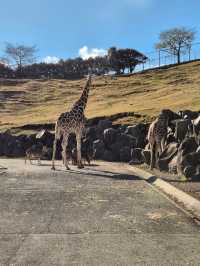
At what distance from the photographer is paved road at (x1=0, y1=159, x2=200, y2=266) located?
332 inches

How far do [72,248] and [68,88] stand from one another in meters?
76.4

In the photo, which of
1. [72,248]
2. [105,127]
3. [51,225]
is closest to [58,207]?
[51,225]

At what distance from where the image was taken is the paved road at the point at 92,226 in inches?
332

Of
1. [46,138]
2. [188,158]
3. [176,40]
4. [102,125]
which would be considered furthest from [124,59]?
[188,158]

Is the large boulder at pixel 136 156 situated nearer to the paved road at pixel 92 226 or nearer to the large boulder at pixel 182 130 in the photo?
the large boulder at pixel 182 130

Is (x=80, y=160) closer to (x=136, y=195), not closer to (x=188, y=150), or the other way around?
(x=188, y=150)

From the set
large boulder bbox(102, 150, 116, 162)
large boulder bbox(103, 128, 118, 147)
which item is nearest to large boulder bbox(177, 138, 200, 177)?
large boulder bbox(102, 150, 116, 162)

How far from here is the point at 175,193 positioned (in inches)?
582

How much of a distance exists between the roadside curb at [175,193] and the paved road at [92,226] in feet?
1.07

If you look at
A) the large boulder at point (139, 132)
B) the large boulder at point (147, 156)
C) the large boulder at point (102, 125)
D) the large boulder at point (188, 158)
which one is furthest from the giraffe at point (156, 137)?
the large boulder at point (102, 125)

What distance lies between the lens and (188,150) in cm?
1938

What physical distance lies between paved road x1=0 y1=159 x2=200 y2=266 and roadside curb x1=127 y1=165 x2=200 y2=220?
33 centimetres

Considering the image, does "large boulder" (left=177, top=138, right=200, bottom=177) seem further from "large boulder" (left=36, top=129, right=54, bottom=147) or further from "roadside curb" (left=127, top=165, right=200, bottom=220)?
"large boulder" (left=36, top=129, right=54, bottom=147)

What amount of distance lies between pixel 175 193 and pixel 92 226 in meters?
4.72
